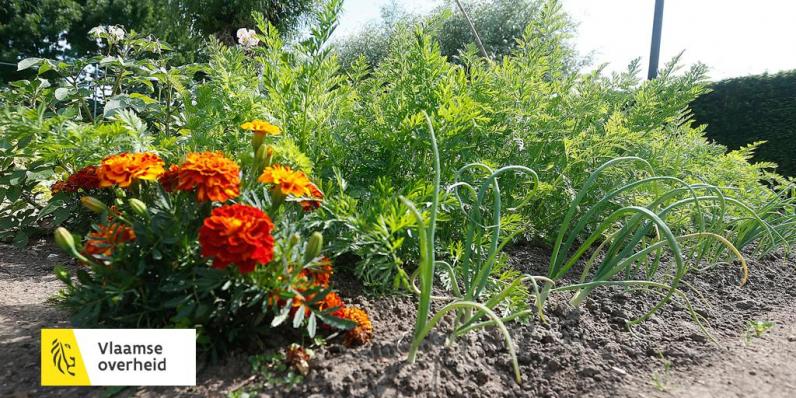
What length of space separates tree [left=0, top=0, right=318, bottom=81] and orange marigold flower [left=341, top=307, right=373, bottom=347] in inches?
403

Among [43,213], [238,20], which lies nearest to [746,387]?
[43,213]

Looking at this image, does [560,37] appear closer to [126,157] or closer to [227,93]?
[227,93]

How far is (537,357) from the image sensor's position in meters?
1.27

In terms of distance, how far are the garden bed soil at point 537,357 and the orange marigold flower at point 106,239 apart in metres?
0.31

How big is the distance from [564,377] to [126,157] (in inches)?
50.2

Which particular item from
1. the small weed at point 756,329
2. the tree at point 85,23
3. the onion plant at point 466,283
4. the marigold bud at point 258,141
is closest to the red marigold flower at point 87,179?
the marigold bud at point 258,141

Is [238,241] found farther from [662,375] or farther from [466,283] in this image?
[662,375]

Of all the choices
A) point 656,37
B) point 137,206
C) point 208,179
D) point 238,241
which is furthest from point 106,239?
point 656,37

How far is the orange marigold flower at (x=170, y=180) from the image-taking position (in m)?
1.15

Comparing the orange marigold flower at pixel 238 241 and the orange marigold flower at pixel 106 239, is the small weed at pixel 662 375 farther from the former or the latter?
the orange marigold flower at pixel 106 239

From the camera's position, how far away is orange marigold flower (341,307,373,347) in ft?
3.84

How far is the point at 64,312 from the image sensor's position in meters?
1.44

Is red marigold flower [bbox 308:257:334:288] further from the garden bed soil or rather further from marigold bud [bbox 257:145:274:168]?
marigold bud [bbox 257:145:274:168]

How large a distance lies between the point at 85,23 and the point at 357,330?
18959 millimetres
